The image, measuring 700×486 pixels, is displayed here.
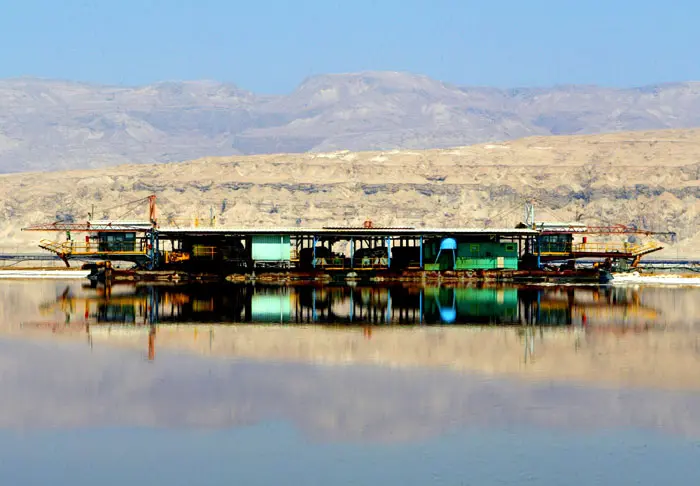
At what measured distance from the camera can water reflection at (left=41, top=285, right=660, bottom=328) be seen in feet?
188

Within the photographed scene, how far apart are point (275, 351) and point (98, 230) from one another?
51.3m

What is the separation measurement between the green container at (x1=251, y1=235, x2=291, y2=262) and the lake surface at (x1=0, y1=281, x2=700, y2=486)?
29.1 metres

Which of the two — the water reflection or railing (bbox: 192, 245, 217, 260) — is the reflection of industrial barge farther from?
the water reflection

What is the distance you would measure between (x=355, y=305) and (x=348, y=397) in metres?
31.6

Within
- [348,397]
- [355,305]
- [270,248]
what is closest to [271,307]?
[355,305]

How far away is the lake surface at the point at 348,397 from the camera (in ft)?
89.2

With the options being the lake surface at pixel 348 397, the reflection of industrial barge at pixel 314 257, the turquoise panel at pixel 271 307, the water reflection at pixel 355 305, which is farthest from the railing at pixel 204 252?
the lake surface at pixel 348 397

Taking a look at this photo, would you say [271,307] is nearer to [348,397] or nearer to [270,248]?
[270,248]

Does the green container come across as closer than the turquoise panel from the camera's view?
No

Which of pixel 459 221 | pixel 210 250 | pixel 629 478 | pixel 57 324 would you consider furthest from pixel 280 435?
pixel 459 221

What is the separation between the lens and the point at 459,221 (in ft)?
612

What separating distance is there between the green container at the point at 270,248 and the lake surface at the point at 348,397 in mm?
29069

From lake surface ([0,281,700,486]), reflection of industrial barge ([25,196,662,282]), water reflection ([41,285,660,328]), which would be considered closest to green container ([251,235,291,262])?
reflection of industrial barge ([25,196,662,282])

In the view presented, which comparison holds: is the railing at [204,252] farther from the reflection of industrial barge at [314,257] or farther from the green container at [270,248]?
the green container at [270,248]
